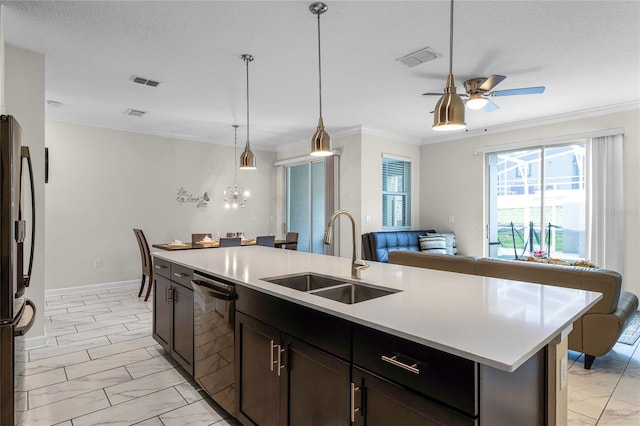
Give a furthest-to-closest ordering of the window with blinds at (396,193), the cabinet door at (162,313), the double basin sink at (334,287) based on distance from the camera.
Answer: the window with blinds at (396,193)
the cabinet door at (162,313)
the double basin sink at (334,287)

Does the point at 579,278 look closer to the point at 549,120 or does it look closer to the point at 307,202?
the point at 549,120

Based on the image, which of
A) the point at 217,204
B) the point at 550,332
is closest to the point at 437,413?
the point at 550,332

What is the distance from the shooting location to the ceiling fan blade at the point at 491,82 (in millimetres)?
3231

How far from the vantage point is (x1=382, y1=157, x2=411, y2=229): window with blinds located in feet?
20.7

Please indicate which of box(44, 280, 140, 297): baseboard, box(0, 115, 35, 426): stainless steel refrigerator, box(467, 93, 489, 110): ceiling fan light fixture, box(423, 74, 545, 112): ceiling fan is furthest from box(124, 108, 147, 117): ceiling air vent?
box(467, 93, 489, 110): ceiling fan light fixture

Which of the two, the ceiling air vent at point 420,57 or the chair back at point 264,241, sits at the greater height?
the ceiling air vent at point 420,57

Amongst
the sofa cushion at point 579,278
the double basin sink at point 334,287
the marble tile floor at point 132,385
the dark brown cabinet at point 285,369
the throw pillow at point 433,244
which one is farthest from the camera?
the throw pillow at point 433,244

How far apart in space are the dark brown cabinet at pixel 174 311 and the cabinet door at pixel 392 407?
1.58m

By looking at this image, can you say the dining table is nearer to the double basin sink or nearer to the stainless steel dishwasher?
the stainless steel dishwasher

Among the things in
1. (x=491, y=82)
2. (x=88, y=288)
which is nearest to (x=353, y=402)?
(x=491, y=82)

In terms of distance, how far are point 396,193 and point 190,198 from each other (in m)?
3.86

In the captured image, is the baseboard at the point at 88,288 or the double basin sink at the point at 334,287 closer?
the double basin sink at the point at 334,287

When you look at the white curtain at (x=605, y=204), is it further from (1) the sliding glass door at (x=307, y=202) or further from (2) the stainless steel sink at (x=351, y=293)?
(2) the stainless steel sink at (x=351, y=293)

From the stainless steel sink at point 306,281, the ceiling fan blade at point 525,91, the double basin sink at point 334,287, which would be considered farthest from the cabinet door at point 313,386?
the ceiling fan blade at point 525,91
